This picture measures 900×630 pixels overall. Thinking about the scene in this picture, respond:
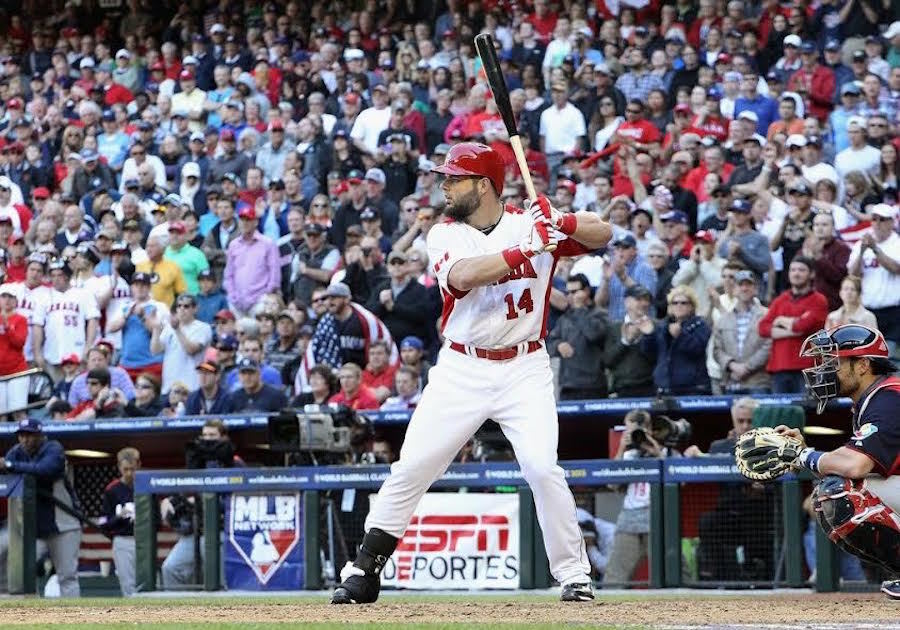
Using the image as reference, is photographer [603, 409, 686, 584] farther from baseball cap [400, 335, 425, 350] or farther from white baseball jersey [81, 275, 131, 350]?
white baseball jersey [81, 275, 131, 350]

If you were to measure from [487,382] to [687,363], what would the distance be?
16.1 ft

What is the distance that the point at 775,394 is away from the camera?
10844 millimetres

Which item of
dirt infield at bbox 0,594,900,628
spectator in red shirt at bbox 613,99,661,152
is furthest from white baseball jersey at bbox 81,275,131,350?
dirt infield at bbox 0,594,900,628

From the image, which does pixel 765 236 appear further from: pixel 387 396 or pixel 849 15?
pixel 849 15

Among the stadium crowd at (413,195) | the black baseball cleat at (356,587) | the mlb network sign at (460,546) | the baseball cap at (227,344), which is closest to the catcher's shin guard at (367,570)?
the black baseball cleat at (356,587)

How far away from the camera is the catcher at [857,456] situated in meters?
6.52

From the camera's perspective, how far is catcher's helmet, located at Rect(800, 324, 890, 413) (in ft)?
22.1

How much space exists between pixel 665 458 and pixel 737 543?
0.64 meters

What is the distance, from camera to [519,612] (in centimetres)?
681

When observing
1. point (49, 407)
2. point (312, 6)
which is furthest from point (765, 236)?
point (312, 6)

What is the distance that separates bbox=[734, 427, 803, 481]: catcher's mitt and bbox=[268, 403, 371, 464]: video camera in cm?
422

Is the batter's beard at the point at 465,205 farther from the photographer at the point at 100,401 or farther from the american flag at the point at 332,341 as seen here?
the photographer at the point at 100,401

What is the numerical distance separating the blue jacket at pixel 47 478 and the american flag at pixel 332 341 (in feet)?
6.49

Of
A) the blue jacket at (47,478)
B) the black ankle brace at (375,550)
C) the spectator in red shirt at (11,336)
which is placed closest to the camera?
the black ankle brace at (375,550)
